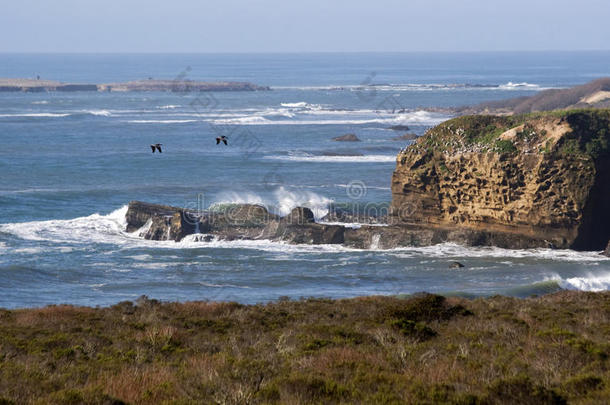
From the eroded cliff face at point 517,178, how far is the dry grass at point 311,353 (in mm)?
13285

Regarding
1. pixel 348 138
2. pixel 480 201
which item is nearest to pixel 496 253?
pixel 480 201

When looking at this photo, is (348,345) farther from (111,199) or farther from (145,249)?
(111,199)

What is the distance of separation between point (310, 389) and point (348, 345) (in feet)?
14.8

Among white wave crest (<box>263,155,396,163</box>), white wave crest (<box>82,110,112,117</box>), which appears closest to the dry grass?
white wave crest (<box>263,155,396,163</box>)

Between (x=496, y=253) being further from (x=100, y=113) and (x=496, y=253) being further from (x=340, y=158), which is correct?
(x=100, y=113)

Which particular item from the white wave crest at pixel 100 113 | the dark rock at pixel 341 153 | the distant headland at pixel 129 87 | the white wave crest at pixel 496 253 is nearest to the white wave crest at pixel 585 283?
the white wave crest at pixel 496 253

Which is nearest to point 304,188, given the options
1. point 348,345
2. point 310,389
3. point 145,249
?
point 145,249

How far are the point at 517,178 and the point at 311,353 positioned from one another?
81.7ft

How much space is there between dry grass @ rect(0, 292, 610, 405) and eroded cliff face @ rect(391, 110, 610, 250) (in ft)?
43.6

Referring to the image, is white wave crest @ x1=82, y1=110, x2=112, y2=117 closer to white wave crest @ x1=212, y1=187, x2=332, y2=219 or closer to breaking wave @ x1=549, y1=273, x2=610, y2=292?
white wave crest @ x1=212, y1=187, x2=332, y2=219

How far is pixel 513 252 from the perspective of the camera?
37406 mm

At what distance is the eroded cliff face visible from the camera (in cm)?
3659

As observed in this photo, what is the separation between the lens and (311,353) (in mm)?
15109

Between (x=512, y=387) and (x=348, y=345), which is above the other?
(x=512, y=387)
